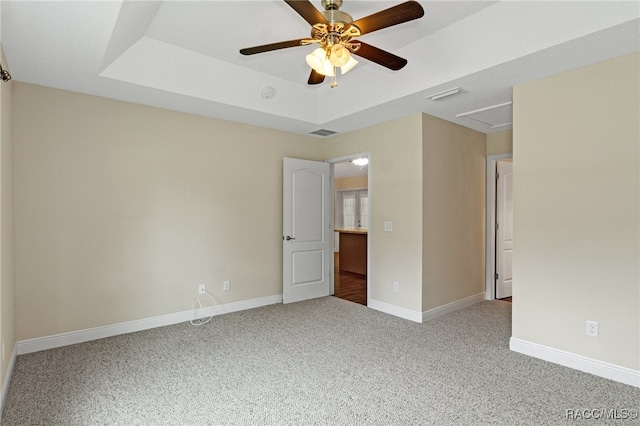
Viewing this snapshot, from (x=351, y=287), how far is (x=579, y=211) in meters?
3.72

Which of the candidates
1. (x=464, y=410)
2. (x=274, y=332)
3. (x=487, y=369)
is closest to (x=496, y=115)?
(x=487, y=369)

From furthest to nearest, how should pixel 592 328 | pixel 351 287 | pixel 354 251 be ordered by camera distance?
pixel 354 251 < pixel 351 287 < pixel 592 328

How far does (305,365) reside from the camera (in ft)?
9.30

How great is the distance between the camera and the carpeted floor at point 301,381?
2129mm

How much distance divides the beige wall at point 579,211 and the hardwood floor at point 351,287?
235cm

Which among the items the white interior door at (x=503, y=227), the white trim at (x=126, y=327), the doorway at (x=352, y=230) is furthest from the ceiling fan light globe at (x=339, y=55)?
the white interior door at (x=503, y=227)

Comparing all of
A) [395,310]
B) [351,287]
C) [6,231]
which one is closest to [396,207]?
[395,310]

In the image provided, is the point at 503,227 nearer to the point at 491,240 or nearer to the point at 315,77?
the point at 491,240

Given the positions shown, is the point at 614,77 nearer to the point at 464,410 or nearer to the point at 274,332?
the point at 464,410

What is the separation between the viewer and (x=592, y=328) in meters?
2.70

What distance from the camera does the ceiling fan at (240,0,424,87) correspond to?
1.92m

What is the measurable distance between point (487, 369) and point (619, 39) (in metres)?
2.59

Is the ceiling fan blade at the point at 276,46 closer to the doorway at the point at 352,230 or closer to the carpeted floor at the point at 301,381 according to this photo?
the carpeted floor at the point at 301,381

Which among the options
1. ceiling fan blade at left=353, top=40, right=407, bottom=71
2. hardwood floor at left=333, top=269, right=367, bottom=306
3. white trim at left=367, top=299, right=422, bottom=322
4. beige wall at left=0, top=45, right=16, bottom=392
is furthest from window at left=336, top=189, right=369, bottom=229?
beige wall at left=0, top=45, right=16, bottom=392
